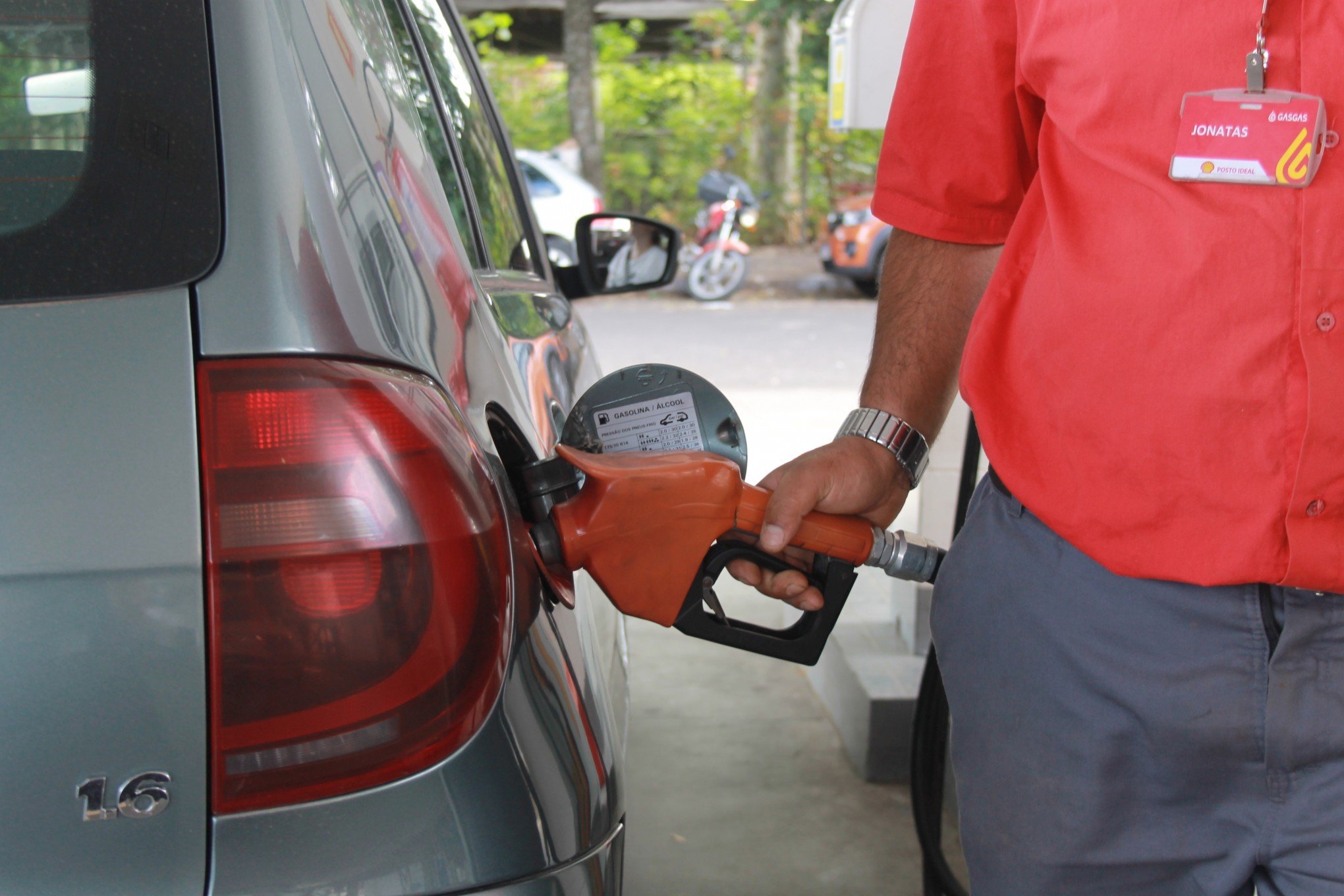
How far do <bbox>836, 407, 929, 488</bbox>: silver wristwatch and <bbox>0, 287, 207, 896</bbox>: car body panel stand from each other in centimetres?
81

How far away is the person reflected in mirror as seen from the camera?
2.76 meters

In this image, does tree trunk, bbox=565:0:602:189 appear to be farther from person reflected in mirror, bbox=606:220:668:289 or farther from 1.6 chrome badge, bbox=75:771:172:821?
1.6 chrome badge, bbox=75:771:172:821

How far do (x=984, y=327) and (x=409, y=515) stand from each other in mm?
662

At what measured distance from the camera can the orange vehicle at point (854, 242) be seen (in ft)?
40.3

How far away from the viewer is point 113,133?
1025 millimetres

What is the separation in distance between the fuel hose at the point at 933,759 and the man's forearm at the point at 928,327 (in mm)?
790

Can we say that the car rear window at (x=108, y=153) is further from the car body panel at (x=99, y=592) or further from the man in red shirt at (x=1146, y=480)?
the man in red shirt at (x=1146, y=480)

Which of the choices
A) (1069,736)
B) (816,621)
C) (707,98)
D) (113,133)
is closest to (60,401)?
(113,133)

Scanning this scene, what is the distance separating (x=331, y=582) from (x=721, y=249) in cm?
1195

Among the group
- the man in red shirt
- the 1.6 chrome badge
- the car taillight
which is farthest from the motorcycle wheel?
the 1.6 chrome badge

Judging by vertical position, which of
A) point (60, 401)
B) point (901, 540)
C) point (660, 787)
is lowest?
point (660, 787)

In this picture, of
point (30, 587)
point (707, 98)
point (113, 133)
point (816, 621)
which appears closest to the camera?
point (30, 587)

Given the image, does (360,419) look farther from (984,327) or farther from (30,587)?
(984,327)

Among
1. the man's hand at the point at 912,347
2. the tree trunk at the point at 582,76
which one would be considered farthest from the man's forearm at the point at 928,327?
the tree trunk at the point at 582,76
